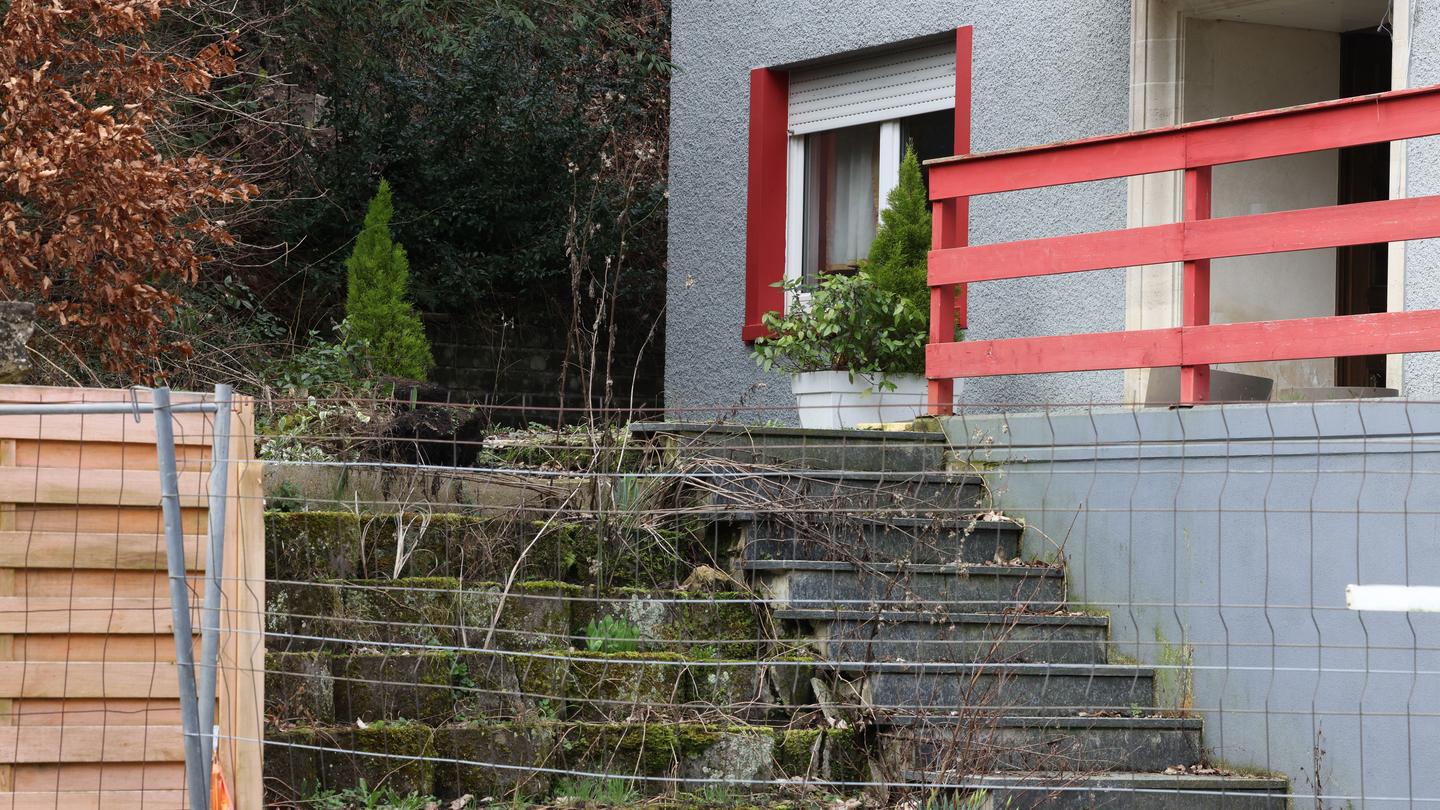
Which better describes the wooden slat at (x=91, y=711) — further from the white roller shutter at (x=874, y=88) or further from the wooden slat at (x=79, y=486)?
the white roller shutter at (x=874, y=88)

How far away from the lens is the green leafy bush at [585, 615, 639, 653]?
5.43 m

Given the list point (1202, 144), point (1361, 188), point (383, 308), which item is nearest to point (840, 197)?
point (1361, 188)

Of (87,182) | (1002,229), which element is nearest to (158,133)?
(87,182)

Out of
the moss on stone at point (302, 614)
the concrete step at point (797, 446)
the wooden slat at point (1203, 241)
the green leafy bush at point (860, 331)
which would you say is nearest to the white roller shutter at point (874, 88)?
the green leafy bush at point (860, 331)

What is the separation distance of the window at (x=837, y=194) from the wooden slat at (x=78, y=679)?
5696 mm

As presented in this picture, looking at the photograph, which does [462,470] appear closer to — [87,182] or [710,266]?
[87,182]

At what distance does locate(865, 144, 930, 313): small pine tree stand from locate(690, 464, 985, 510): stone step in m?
1.88

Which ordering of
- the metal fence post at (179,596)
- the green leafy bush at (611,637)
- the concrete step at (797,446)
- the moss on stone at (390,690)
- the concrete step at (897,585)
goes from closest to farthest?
the metal fence post at (179,596), the moss on stone at (390,690), the green leafy bush at (611,637), the concrete step at (897,585), the concrete step at (797,446)

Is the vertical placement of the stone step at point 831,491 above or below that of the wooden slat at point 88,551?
above

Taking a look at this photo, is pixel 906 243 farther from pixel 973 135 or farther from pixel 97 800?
pixel 97 800

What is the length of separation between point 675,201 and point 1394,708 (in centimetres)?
634

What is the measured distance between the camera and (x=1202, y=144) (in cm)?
582

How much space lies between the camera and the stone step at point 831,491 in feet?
19.0

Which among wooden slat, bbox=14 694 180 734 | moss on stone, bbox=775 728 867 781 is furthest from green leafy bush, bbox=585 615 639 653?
wooden slat, bbox=14 694 180 734
